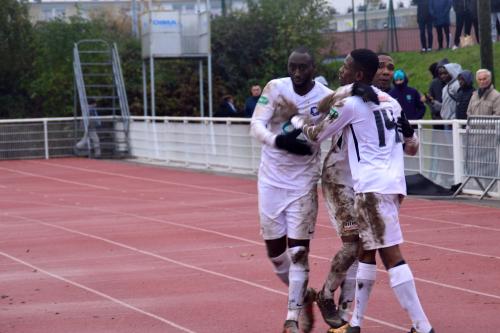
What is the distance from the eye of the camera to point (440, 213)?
51.7ft

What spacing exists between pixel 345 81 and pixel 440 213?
8.45 metres

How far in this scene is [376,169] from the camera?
7.33 meters

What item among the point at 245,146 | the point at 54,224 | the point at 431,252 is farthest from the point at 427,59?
the point at 431,252

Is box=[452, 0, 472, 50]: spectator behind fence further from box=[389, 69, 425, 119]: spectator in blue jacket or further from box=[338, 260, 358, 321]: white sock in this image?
box=[338, 260, 358, 321]: white sock

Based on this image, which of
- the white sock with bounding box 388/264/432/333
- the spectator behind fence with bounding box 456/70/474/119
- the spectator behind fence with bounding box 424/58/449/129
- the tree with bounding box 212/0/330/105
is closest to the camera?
the white sock with bounding box 388/264/432/333

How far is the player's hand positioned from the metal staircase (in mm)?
23396

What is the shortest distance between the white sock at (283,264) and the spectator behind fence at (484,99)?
9.54 meters

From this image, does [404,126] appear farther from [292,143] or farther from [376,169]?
[292,143]

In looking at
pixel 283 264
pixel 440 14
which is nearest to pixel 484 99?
pixel 283 264

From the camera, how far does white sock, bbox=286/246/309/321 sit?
7766 mm

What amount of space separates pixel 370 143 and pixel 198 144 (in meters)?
19.1

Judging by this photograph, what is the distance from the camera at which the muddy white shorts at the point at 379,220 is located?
7.31 metres

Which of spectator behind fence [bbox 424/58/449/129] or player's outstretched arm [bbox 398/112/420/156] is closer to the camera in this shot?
player's outstretched arm [bbox 398/112/420/156]

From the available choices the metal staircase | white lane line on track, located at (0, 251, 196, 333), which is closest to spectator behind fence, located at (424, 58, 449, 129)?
white lane line on track, located at (0, 251, 196, 333)
